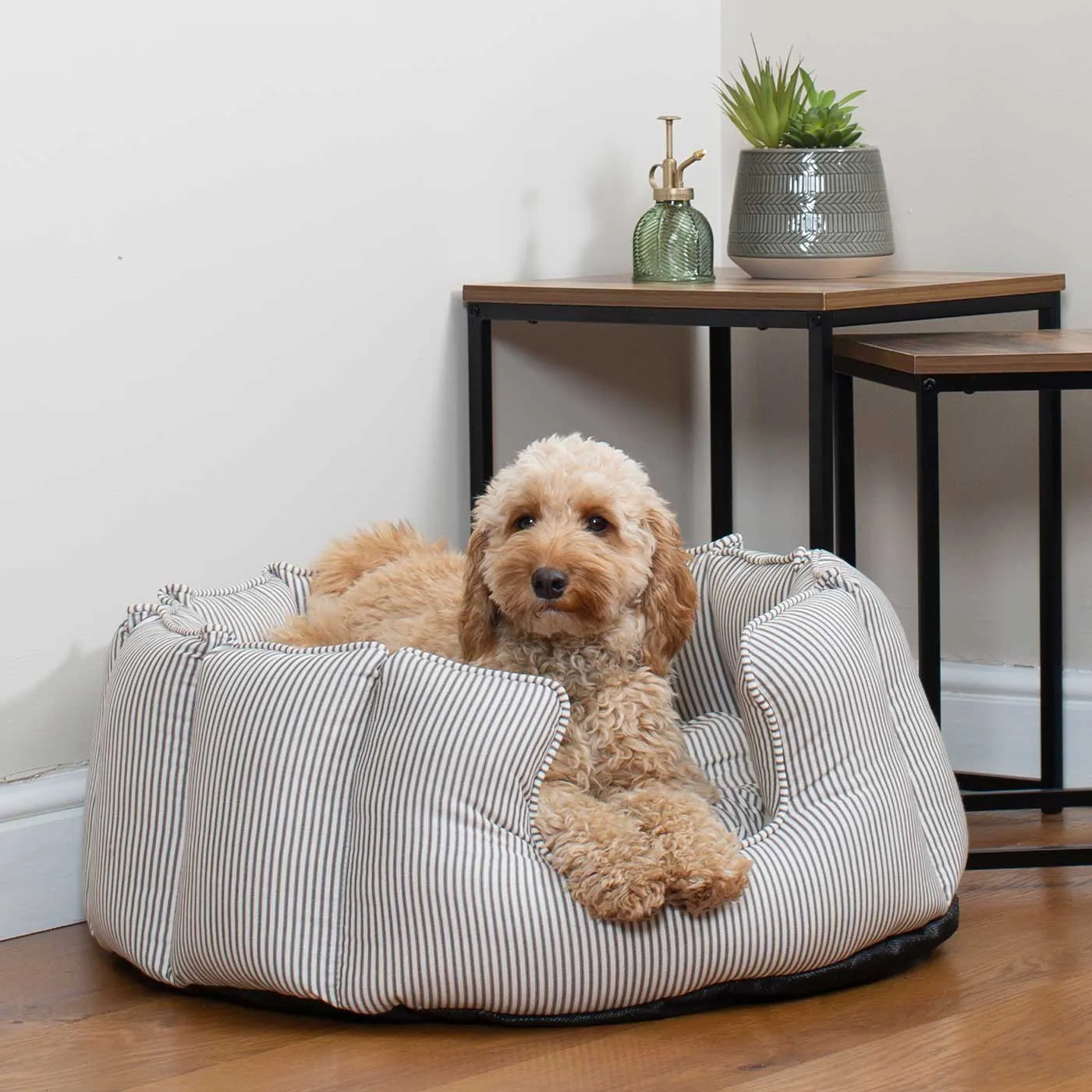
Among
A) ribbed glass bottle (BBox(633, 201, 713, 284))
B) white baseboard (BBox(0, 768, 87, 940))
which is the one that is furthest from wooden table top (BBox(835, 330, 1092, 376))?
white baseboard (BBox(0, 768, 87, 940))

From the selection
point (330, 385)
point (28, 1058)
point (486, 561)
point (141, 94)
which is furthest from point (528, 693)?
point (141, 94)

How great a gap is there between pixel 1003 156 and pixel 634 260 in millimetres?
634

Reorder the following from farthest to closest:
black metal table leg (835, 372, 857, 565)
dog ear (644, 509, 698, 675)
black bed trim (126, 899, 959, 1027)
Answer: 1. black metal table leg (835, 372, 857, 565)
2. dog ear (644, 509, 698, 675)
3. black bed trim (126, 899, 959, 1027)

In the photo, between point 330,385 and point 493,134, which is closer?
point 330,385

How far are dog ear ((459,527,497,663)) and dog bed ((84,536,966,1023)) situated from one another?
0.10m

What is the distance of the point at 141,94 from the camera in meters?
1.93

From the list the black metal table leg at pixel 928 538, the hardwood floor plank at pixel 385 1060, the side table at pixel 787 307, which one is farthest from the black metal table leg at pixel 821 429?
the hardwood floor plank at pixel 385 1060

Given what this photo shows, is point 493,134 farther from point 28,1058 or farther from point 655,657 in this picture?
point 28,1058

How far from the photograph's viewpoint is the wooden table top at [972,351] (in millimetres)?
1853

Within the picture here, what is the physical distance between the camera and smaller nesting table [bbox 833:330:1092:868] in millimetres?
1871

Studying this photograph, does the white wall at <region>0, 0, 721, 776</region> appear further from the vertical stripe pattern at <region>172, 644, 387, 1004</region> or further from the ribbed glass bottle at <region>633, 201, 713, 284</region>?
the vertical stripe pattern at <region>172, 644, 387, 1004</region>

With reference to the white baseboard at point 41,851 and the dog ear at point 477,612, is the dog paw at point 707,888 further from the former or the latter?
the white baseboard at point 41,851

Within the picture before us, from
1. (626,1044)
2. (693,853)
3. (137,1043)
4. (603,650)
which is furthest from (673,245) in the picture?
(137,1043)

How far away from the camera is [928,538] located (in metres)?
2.04
